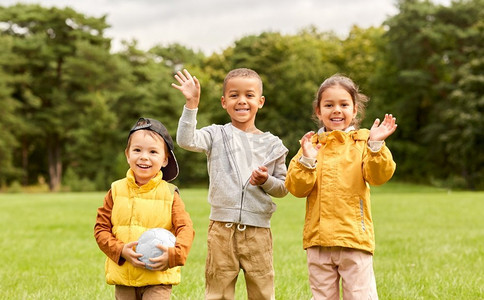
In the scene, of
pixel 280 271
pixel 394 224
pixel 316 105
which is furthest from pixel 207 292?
pixel 394 224

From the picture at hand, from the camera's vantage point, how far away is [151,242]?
3.38m

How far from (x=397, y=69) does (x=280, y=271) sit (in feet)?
134

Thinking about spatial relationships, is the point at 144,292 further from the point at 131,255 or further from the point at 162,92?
the point at 162,92

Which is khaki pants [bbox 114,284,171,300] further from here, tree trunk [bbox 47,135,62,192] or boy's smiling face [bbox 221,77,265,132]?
tree trunk [bbox 47,135,62,192]

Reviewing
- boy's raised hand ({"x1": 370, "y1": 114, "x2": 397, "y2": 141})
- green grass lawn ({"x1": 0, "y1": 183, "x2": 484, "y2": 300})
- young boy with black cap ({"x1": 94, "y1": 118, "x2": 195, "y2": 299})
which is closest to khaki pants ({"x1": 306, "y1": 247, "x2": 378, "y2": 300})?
boy's raised hand ({"x1": 370, "y1": 114, "x2": 397, "y2": 141})

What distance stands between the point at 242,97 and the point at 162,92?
3944 cm

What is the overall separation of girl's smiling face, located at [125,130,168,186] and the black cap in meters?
0.03

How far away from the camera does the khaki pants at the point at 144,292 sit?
348 centimetres

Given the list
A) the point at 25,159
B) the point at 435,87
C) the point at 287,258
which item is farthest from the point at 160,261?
the point at 25,159

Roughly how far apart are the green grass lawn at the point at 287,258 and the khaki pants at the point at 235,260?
1.08m

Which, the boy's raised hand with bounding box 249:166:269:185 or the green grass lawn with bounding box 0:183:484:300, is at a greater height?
the boy's raised hand with bounding box 249:166:269:185

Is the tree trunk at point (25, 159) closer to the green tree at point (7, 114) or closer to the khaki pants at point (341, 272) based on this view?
the green tree at point (7, 114)

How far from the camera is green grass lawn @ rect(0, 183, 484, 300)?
523cm

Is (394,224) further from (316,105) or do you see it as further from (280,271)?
(316,105)
